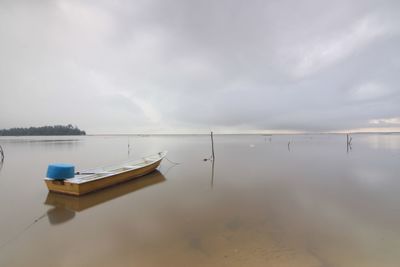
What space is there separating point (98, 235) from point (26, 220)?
2.86 meters

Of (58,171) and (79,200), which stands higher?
(58,171)

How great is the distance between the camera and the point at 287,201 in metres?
6.76

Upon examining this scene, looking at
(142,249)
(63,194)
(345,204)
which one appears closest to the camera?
(142,249)

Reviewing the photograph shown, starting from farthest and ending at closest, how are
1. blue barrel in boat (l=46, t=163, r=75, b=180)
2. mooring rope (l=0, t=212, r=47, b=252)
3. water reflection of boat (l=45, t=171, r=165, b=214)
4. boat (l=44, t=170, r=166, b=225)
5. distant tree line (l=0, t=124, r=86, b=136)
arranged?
1. distant tree line (l=0, t=124, r=86, b=136)
2. blue barrel in boat (l=46, t=163, r=75, b=180)
3. water reflection of boat (l=45, t=171, r=165, b=214)
4. boat (l=44, t=170, r=166, b=225)
5. mooring rope (l=0, t=212, r=47, b=252)

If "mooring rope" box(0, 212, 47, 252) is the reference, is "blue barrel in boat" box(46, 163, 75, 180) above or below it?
above

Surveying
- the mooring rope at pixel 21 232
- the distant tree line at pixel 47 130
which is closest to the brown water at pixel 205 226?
the mooring rope at pixel 21 232

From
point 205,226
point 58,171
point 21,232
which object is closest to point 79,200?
point 58,171

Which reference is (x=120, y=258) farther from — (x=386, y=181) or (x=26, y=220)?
(x=386, y=181)

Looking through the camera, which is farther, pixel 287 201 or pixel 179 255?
pixel 287 201

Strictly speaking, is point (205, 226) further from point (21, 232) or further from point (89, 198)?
point (89, 198)

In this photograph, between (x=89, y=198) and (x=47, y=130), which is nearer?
(x=89, y=198)

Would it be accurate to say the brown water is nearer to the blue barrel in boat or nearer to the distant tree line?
the blue barrel in boat

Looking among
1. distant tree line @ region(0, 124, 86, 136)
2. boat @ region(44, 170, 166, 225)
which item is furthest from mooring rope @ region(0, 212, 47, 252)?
distant tree line @ region(0, 124, 86, 136)

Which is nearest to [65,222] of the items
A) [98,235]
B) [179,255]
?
[98,235]
